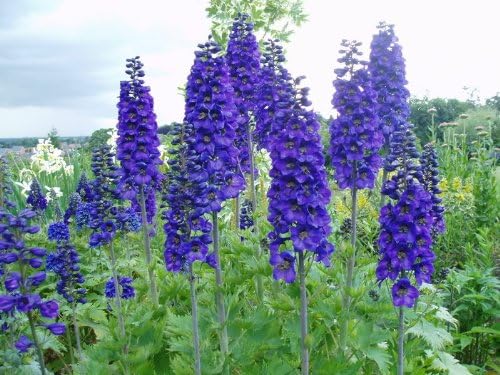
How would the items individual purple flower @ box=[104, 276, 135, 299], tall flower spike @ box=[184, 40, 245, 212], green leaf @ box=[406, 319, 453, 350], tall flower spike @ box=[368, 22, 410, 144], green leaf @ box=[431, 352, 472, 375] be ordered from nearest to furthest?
1. tall flower spike @ box=[184, 40, 245, 212]
2. green leaf @ box=[406, 319, 453, 350]
3. green leaf @ box=[431, 352, 472, 375]
4. tall flower spike @ box=[368, 22, 410, 144]
5. individual purple flower @ box=[104, 276, 135, 299]

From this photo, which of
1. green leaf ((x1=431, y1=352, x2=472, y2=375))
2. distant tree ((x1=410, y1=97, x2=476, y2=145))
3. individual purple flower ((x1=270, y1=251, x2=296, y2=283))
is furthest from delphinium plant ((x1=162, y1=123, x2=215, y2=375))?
distant tree ((x1=410, y1=97, x2=476, y2=145))

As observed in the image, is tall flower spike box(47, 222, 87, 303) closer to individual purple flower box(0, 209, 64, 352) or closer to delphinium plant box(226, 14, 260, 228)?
individual purple flower box(0, 209, 64, 352)

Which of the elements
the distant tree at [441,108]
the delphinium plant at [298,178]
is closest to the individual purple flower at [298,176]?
the delphinium plant at [298,178]

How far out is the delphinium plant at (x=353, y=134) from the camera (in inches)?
152

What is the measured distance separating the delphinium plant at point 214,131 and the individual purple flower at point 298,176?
536 millimetres

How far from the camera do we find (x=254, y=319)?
394 cm

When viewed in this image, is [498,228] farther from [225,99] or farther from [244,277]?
[225,99]

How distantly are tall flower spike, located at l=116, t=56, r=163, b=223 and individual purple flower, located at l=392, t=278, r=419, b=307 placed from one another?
213 centimetres

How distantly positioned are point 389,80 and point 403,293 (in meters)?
2.07

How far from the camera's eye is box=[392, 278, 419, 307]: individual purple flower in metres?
3.32

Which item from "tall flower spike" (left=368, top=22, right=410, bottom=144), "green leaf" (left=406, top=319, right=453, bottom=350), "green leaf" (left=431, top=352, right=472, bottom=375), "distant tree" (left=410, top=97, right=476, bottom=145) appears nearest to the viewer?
"green leaf" (left=406, top=319, right=453, bottom=350)

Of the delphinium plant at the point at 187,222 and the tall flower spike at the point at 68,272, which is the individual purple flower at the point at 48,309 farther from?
the tall flower spike at the point at 68,272

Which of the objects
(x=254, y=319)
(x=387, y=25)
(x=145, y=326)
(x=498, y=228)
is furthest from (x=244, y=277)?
(x=498, y=228)

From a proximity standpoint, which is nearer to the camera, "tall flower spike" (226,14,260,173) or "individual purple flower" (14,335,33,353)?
"individual purple flower" (14,335,33,353)
